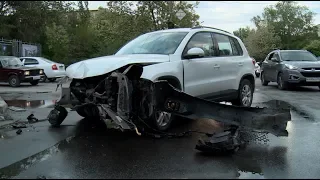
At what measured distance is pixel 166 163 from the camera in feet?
16.8

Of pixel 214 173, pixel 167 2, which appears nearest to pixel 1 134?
pixel 214 173

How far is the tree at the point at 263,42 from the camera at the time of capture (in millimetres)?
54475

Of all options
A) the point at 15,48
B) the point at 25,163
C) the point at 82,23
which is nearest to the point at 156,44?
the point at 25,163

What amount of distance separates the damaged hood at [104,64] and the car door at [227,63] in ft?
5.76

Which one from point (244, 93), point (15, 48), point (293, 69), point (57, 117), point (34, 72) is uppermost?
point (15, 48)

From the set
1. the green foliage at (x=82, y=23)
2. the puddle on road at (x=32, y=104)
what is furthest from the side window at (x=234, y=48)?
the green foliage at (x=82, y=23)

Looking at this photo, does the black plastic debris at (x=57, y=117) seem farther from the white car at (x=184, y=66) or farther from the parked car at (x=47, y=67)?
the parked car at (x=47, y=67)

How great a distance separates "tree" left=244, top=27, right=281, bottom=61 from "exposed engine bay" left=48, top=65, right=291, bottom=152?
48.5 meters

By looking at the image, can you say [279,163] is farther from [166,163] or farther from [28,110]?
[28,110]

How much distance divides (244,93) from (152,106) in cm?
345

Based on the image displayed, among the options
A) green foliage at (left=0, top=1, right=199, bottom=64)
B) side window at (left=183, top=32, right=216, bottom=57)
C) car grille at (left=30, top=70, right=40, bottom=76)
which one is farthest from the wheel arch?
green foliage at (left=0, top=1, right=199, bottom=64)

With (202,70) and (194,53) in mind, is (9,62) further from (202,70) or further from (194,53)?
(194,53)

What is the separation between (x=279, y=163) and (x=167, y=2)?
1105 inches

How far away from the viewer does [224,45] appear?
341 inches
